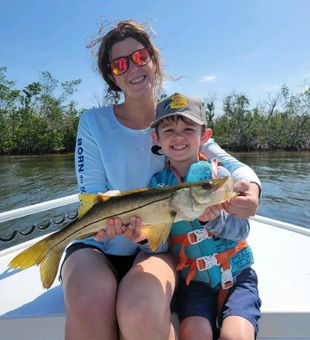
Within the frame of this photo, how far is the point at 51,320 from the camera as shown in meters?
2.21

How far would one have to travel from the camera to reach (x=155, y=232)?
2.00 metres

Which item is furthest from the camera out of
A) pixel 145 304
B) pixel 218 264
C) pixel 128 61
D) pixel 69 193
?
pixel 69 193

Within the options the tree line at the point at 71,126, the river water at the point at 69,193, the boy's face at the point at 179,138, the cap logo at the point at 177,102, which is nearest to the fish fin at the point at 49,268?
the boy's face at the point at 179,138

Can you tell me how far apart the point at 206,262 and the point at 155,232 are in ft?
1.48

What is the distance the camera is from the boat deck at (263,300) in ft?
7.09

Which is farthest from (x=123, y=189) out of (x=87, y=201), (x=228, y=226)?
(x=228, y=226)

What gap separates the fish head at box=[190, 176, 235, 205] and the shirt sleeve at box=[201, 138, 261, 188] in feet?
1.58

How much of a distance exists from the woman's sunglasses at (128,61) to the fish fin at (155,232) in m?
1.22

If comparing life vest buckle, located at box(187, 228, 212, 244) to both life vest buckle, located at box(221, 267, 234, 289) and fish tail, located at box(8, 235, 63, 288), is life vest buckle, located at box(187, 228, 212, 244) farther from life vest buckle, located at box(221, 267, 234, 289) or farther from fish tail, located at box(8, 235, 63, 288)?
fish tail, located at box(8, 235, 63, 288)

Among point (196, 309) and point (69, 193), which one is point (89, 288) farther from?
point (69, 193)

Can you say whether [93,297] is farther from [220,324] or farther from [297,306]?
[297,306]

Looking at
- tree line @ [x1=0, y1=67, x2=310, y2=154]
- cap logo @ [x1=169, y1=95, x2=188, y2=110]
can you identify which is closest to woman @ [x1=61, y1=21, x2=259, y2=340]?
cap logo @ [x1=169, y1=95, x2=188, y2=110]

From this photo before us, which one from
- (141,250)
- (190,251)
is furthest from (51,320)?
(190,251)

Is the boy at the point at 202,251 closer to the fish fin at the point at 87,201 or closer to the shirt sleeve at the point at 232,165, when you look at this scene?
the shirt sleeve at the point at 232,165
